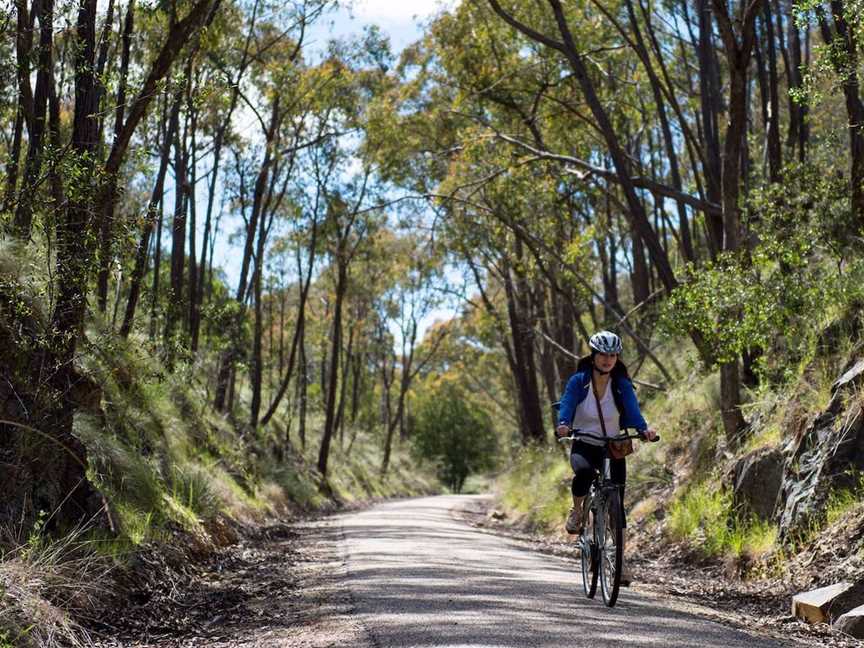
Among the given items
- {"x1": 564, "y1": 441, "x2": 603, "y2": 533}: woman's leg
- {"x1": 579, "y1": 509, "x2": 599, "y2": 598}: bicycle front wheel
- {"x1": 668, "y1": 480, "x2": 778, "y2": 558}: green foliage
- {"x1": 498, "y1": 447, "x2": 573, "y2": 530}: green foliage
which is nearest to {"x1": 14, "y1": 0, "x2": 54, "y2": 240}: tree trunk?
{"x1": 564, "y1": 441, "x2": 603, "y2": 533}: woman's leg

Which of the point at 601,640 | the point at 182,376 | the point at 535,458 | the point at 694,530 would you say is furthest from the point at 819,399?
the point at 535,458

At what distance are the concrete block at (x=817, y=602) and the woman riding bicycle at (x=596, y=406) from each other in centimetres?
173

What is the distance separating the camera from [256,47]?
26.0m

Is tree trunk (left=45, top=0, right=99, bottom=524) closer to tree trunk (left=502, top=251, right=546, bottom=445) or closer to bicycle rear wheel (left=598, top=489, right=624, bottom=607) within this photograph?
bicycle rear wheel (left=598, top=489, right=624, bottom=607)

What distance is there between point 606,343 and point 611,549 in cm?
166

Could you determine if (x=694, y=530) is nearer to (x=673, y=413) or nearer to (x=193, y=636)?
(x=673, y=413)

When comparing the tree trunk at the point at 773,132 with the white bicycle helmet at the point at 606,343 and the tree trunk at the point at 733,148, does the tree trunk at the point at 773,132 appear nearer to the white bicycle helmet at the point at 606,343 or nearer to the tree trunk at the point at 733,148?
the tree trunk at the point at 733,148

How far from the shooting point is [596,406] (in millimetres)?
8281

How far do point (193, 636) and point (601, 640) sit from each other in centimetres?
309

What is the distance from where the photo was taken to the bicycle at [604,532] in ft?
25.2

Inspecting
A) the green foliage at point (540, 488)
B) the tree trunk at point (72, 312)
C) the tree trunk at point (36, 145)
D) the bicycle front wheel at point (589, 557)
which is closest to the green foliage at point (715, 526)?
the bicycle front wheel at point (589, 557)

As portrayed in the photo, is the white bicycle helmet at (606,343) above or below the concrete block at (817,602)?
above

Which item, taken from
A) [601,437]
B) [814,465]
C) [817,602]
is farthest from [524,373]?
[817,602]

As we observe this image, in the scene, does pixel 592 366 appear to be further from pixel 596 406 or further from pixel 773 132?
pixel 773 132
